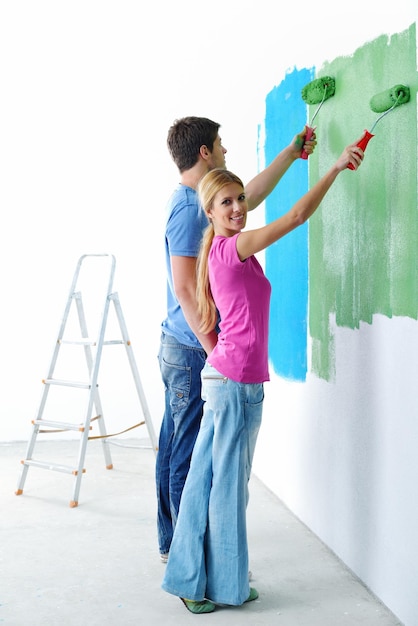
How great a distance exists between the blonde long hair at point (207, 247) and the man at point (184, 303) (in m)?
0.05

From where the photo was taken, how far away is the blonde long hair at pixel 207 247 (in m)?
2.42

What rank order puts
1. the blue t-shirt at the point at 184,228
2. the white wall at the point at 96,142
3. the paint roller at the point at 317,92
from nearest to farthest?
the blue t-shirt at the point at 184,228 < the paint roller at the point at 317,92 < the white wall at the point at 96,142

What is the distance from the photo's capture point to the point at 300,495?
330 cm

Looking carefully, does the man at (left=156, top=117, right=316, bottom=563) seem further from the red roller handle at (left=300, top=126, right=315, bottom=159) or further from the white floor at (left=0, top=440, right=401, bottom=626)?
the white floor at (left=0, top=440, right=401, bottom=626)

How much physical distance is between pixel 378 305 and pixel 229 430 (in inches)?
23.4

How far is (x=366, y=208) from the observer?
2.50 metres

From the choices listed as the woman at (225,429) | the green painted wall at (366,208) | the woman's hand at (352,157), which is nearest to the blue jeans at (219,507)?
the woman at (225,429)

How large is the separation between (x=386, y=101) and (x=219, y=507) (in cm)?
129

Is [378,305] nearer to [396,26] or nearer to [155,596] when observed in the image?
[396,26]

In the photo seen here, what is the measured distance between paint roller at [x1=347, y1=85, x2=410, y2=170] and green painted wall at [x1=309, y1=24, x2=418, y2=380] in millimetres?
22

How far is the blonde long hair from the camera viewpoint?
242cm

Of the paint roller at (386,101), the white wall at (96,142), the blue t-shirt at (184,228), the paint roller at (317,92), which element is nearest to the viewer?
the paint roller at (386,101)

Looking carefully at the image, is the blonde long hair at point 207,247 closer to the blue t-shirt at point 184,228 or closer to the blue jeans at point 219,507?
the blue t-shirt at point 184,228

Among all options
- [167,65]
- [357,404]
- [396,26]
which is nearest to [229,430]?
[357,404]
